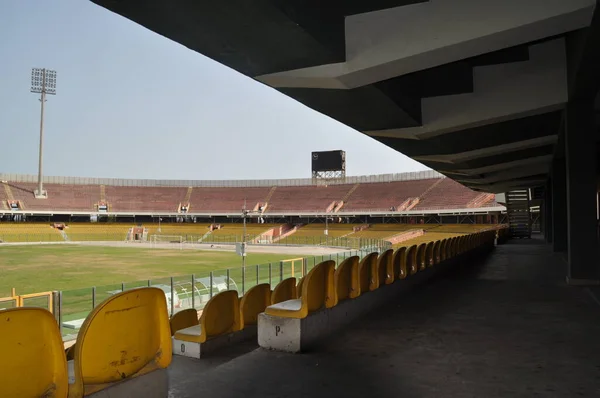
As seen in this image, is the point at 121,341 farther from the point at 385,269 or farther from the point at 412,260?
the point at 412,260

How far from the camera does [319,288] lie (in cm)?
522

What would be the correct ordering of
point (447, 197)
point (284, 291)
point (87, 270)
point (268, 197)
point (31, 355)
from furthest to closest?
point (268, 197), point (447, 197), point (87, 270), point (284, 291), point (31, 355)

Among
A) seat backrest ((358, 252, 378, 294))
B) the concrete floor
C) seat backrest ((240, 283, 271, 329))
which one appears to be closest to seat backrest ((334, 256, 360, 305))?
seat backrest ((358, 252, 378, 294))

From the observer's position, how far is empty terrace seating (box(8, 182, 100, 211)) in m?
70.2

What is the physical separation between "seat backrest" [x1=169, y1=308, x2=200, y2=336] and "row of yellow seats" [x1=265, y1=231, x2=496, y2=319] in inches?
44.1

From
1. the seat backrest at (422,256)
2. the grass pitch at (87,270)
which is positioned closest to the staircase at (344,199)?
the grass pitch at (87,270)

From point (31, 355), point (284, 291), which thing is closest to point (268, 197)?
point (284, 291)

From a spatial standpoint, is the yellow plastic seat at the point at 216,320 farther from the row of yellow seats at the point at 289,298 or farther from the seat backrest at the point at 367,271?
the seat backrest at the point at 367,271

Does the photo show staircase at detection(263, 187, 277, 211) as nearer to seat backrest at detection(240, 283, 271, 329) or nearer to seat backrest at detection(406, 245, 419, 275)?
seat backrest at detection(406, 245, 419, 275)

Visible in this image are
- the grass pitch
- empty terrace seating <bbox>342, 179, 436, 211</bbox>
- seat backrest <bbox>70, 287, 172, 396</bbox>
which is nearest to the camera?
seat backrest <bbox>70, 287, 172, 396</bbox>

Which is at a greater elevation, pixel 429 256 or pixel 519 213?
pixel 519 213

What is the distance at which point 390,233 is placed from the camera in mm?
56219

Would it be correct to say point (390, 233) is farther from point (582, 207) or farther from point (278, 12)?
point (278, 12)

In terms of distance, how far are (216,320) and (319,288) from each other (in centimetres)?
121
